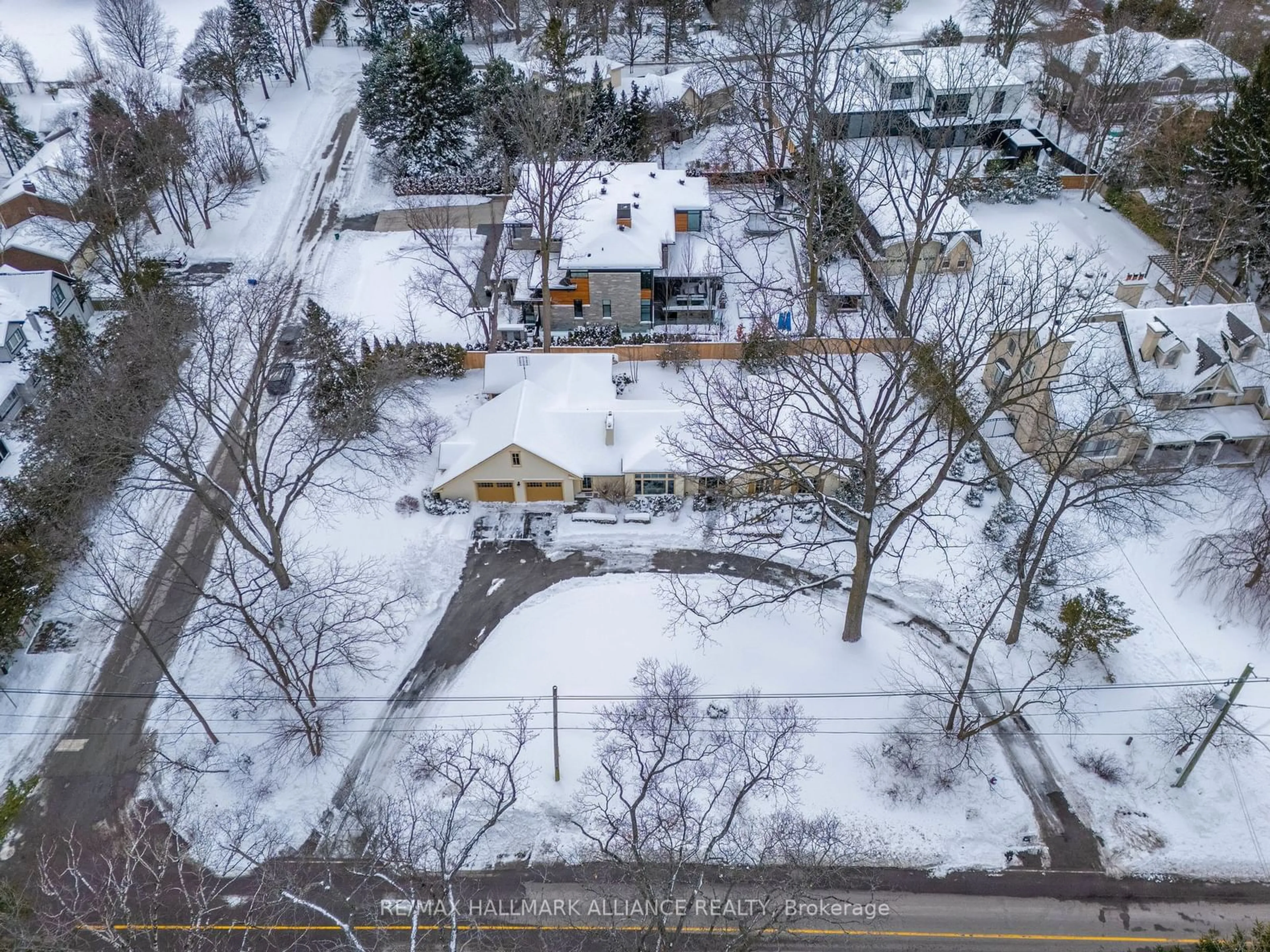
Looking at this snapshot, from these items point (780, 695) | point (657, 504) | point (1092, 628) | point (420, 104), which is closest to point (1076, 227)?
point (1092, 628)

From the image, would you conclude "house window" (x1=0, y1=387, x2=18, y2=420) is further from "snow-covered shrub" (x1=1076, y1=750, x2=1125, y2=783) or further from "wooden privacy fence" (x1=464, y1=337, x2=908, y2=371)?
"snow-covered shrub" (x1=1076, y1=750, x2=1125, y2=783)

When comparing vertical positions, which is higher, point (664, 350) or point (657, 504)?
point (664, 350)

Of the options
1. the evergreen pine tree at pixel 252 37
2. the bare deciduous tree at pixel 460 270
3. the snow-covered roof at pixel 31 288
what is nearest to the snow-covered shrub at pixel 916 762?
the bare deciduous tree at pixel 460 270

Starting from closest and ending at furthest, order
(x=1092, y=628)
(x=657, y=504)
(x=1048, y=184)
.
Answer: (x=1092, y=628)
(x=657, y=504)
(x=1048, y=184)

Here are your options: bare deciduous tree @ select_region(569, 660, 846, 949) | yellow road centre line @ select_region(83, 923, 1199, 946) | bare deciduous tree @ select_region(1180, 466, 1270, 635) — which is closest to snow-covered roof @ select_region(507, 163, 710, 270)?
bare deciduous tree @ select_region(569, 660, 846, 949)

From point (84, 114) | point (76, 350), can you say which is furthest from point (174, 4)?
point (76, 350)

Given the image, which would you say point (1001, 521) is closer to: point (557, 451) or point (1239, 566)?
point (1239, 566)

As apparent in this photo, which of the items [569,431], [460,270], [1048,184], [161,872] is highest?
[1048,184]
